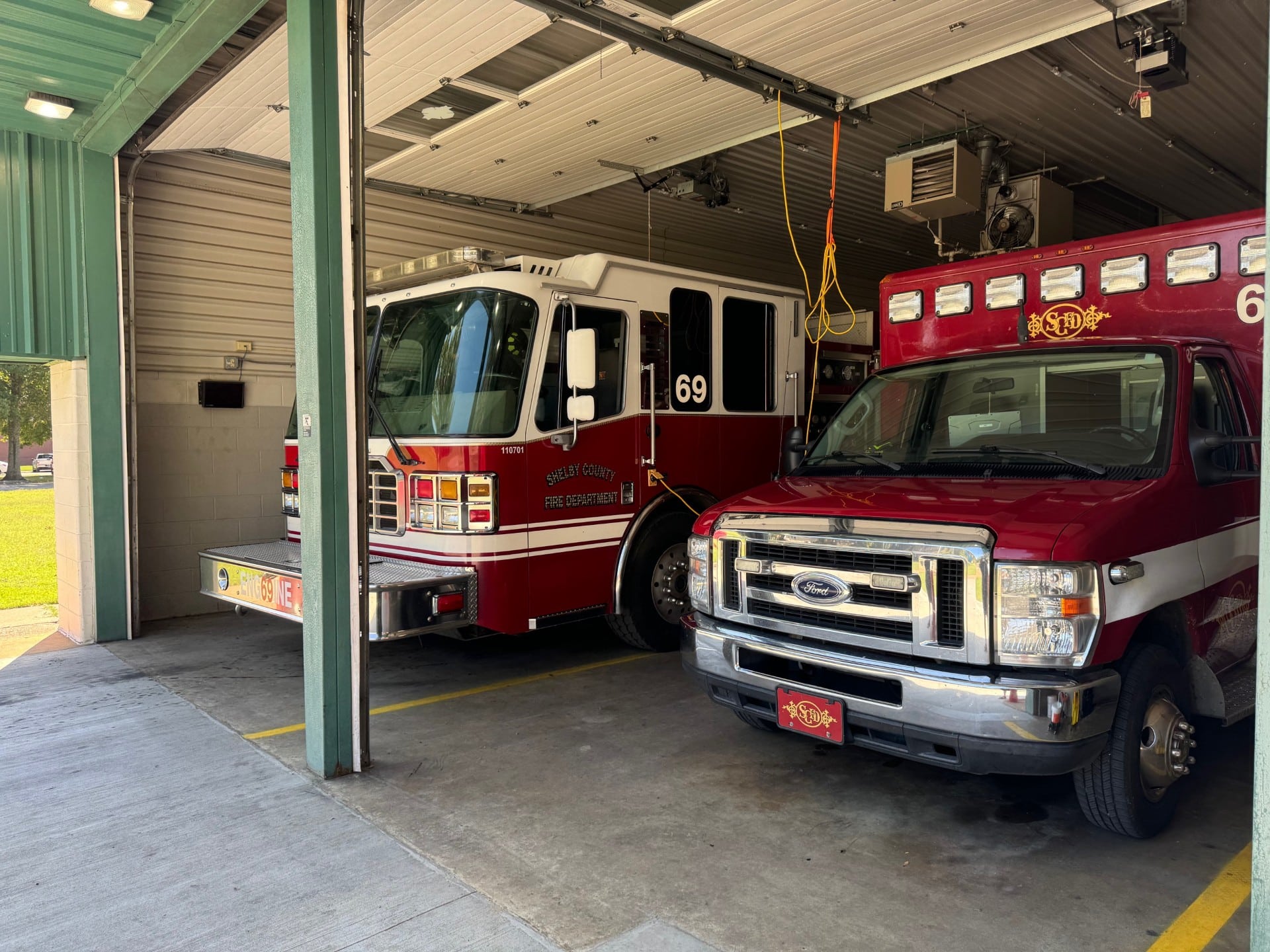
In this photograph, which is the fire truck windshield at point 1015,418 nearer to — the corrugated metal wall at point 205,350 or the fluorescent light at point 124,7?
the fluorescent light at point 124,7

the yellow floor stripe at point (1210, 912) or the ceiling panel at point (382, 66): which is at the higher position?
the ceiling panel at point (382, 66)

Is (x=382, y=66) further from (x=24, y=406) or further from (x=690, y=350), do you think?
(x=24, y=406)

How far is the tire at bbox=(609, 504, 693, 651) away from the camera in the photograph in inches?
254

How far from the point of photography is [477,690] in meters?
5.93

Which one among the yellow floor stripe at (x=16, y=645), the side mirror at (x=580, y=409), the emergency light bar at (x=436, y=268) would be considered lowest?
the yellow floor stripe at (x=16, y=645)

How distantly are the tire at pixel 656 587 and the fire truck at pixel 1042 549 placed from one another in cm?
157

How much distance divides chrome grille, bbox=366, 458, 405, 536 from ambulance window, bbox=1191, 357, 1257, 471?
441 centimetres

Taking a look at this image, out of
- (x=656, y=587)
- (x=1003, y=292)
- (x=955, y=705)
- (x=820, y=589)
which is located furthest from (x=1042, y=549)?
(x=656, y=587)

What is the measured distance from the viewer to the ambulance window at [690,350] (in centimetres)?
668

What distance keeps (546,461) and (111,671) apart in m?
3.49

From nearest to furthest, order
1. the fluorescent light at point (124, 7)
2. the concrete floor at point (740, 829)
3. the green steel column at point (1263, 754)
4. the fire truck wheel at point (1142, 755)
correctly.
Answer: the green steel column at point (1263, 754) < the concrete floor at point (740, 829) < the fire truck wheel at point (1142, 755) < the fluorescent light at point (124, 7)

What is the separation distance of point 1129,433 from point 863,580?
4.83 feet

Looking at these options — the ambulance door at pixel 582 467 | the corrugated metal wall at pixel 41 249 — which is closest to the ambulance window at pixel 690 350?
the ambulance door at pixel 582 467

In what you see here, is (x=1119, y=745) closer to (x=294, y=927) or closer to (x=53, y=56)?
(x=294, y=927)
